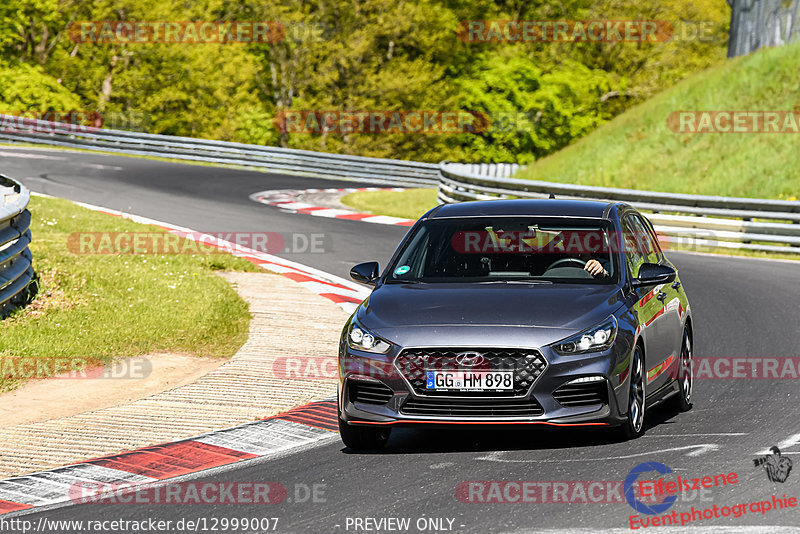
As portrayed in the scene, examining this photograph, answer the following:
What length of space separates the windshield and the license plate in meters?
1.10

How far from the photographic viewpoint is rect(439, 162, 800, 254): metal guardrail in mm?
21297

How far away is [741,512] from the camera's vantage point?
604 cm

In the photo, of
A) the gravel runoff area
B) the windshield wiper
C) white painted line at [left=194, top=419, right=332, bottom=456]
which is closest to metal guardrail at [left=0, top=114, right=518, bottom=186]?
the gravel runoff area

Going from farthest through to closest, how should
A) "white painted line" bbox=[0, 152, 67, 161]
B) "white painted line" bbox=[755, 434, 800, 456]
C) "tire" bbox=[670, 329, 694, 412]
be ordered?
"white painted line" bbox=[0, 152, 67, 161], "tire" bbox=[670, 329, 694, 412], "white painted line" bbox=[755, 434, 800, 456]

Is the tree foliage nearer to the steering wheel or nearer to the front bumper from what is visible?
the steering wheel

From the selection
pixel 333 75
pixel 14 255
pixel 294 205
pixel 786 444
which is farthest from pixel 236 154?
pixel 786 444

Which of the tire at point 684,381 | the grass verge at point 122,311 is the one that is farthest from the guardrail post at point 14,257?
the tire at point 684,381

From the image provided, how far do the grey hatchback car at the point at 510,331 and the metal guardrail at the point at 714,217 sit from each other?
1323cm

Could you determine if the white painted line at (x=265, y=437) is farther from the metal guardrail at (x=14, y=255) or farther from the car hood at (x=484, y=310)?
the metal guardrail at (x=14, y=255)

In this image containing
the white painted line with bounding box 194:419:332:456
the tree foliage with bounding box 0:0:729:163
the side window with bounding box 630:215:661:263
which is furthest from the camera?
the tree foliage with bounding box 0:0:729:163

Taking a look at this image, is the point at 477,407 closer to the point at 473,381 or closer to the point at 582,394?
the point at 473,381

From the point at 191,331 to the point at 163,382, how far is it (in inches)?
82.3

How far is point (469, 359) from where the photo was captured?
23.9 feet

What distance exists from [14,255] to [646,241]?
6.42 metres
